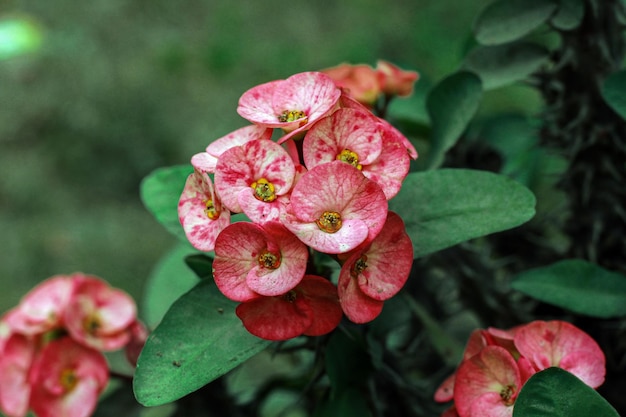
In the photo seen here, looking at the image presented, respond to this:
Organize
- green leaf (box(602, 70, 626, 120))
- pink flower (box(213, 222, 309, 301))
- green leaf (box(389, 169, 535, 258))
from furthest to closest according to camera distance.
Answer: green leaf (box(602, 70, 626, 120)) < green leaf (box(389, 169, 535, 258)) < pink flower (box(213, 222, 309, 301))

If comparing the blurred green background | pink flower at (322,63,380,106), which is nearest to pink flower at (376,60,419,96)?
pink flower at (322,63,380,106)

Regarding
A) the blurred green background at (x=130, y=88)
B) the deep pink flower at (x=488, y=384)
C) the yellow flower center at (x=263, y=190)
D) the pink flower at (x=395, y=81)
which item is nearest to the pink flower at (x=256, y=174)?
the yellow flower center at (x=263, y=190)

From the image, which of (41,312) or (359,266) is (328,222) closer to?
(359,266)

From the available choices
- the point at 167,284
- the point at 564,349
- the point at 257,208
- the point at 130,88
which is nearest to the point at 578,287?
the point at 564,349

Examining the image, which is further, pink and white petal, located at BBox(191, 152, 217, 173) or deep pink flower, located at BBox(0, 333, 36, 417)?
deep pink flower, located at BBox(0, 333, 36, 417)

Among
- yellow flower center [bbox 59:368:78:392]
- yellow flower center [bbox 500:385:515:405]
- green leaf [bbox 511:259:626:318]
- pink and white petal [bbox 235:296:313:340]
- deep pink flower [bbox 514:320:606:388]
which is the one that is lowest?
yellow flower center [bbox 59:368:78:392]

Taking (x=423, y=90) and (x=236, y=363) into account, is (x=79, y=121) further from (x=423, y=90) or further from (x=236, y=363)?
(x=236, y=363)

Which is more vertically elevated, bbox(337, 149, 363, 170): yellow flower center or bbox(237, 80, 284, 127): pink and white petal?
bbox(237, 80, 284, 127): pink and white petal

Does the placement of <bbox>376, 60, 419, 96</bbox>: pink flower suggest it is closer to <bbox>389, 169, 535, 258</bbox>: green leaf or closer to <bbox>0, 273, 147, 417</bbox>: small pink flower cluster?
<bbox>389, 169, 535, 258</bbox>: green leaf
